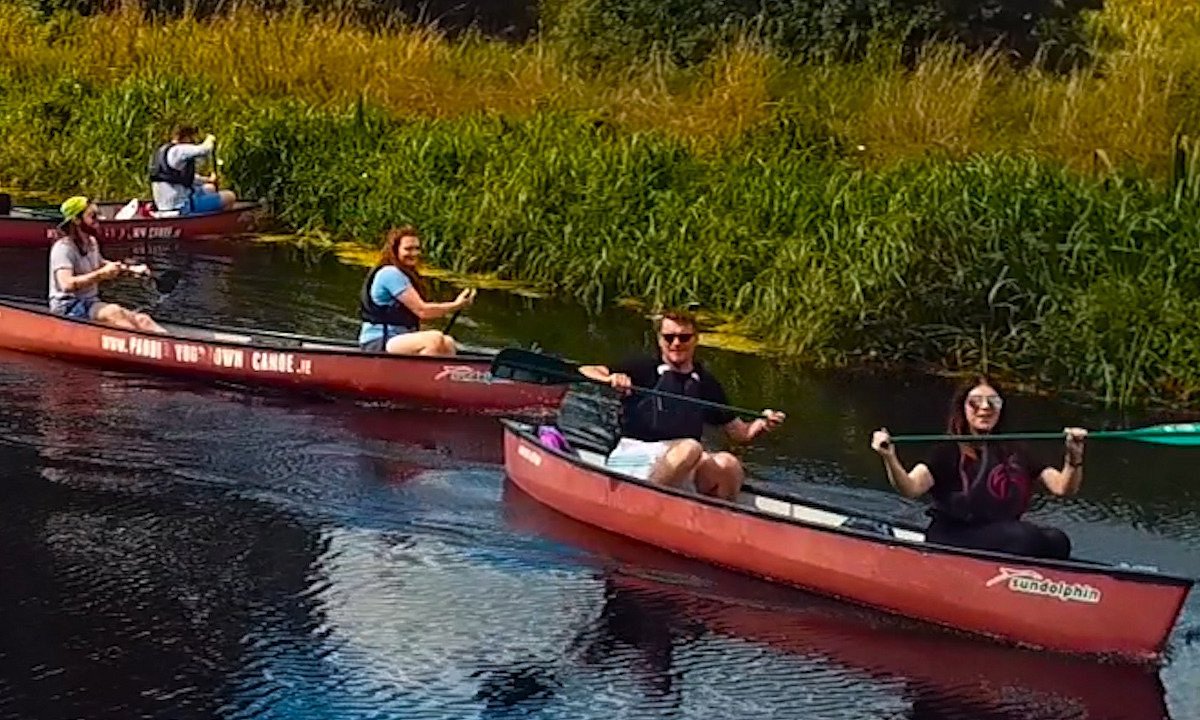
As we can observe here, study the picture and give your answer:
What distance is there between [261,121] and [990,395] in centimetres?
1372

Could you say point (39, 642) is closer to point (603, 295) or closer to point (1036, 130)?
point (603, 295)

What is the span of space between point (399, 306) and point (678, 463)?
370 cm

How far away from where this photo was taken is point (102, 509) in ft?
37.1

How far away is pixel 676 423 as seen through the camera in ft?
36.2

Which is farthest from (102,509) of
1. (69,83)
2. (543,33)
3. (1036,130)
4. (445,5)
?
(445,5)

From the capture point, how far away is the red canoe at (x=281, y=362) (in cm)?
1375

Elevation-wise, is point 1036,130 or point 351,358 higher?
point 1036,130

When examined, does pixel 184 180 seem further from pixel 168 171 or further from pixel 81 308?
pixel 81 308

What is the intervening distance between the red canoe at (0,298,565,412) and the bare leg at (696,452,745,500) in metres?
2.97

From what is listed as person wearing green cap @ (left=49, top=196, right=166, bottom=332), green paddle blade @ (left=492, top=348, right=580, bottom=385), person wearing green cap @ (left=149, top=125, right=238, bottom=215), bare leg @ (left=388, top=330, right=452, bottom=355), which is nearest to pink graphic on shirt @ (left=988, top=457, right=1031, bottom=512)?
green paddle blade @ (left=492, top=348, right=580, bottom=385)

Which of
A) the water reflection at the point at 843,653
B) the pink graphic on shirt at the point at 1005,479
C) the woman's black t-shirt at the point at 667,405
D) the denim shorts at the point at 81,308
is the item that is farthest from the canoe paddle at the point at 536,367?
the denim shorts at the point at 81,308

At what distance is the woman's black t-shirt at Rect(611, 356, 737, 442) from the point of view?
1102cm

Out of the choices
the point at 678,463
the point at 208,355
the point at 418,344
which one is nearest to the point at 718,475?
the point at 678,463

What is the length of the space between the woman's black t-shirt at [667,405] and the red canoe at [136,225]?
10.2m
